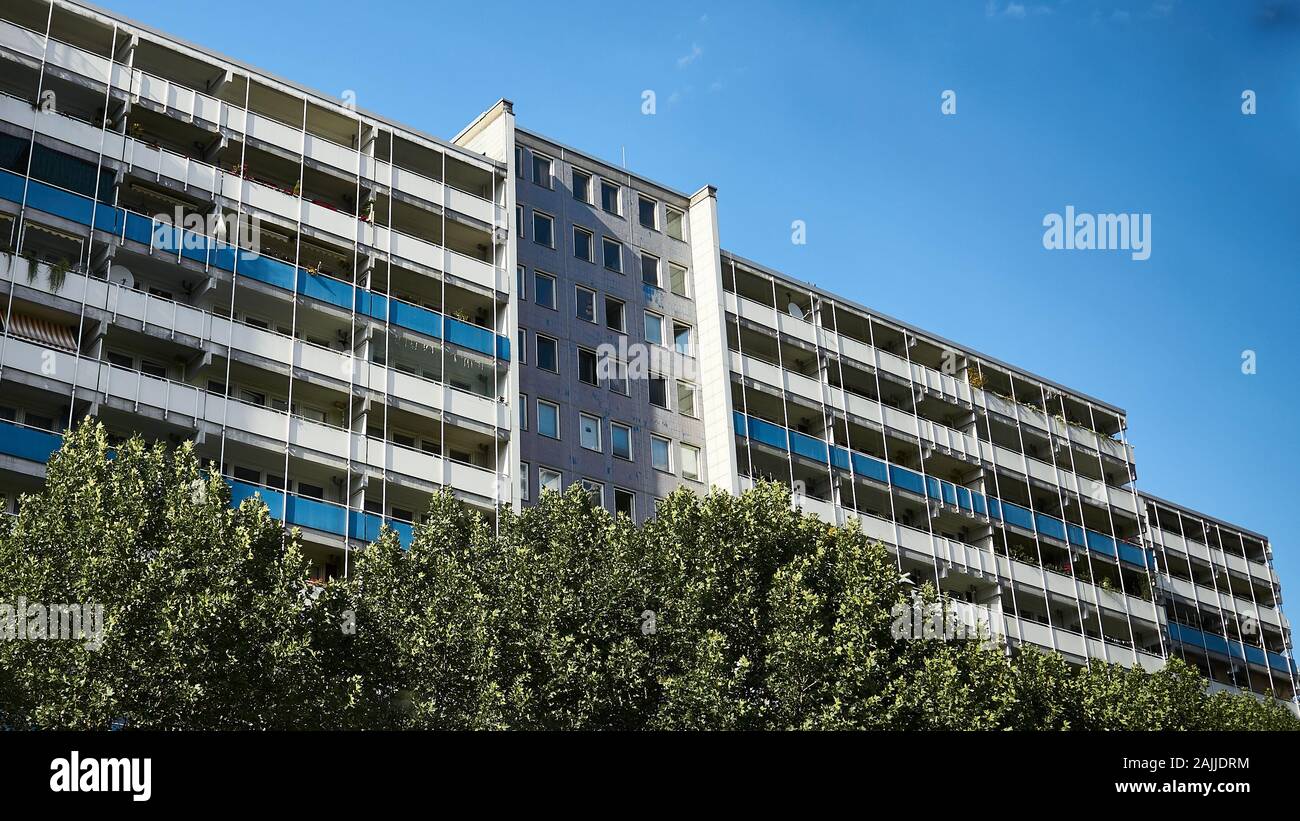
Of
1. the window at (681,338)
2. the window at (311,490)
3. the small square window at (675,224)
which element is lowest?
the window at (311,490)

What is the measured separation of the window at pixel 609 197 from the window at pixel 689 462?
32.7ft

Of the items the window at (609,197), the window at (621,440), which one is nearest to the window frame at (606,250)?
the window at (609,197)

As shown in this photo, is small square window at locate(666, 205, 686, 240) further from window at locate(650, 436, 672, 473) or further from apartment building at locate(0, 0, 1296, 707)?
window at locate(650, 436, 672, 473)

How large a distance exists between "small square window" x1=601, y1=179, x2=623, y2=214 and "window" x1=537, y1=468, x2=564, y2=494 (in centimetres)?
1263

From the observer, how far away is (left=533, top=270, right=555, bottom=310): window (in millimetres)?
55312

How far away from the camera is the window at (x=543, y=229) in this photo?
56.6 metres

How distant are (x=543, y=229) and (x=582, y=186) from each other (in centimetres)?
342

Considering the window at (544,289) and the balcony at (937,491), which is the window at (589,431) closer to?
the window at (544,289)

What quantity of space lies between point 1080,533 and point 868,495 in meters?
13.5

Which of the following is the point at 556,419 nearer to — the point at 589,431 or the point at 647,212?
the point at 589,431

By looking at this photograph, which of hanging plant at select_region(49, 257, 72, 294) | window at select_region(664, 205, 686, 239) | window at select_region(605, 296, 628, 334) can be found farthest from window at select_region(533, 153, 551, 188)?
hanging plant at select_region(49, 257, 72, 294)

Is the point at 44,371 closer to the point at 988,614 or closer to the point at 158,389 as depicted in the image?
the point at 158,389

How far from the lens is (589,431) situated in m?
53.9
